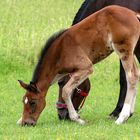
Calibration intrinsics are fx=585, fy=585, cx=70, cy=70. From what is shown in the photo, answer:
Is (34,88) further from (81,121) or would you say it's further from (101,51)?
(101,51)

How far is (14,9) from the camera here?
2172 cm

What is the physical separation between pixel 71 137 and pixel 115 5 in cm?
323

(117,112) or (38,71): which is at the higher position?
(38,71)

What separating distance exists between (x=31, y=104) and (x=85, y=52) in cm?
123

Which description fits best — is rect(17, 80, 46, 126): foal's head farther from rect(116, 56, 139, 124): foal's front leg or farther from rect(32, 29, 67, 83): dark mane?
rect(116, 56, 139, 124): foal's front leg

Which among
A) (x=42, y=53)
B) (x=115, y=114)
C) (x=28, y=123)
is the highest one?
(x=42, y=53)

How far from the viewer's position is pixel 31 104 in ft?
30.2

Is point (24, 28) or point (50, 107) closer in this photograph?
point (50, 107)

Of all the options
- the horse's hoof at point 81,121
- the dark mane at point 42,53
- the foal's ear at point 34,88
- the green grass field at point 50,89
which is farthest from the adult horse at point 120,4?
the foal's ear at point 34,88

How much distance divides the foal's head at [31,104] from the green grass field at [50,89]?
16cm

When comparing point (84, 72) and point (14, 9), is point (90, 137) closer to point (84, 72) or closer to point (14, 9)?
point (84, 72)

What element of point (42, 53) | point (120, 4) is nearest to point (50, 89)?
point (120, 4)

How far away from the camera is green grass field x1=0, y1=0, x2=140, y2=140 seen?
8.26 metres

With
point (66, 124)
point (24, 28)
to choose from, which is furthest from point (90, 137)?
point (24, 28)
